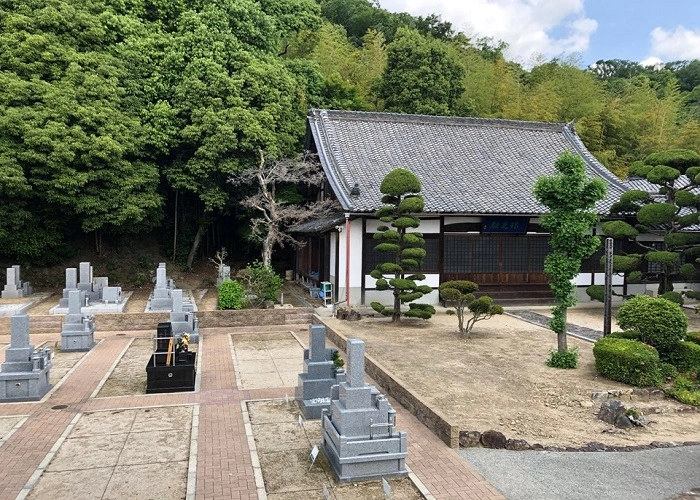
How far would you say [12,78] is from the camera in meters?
19.0

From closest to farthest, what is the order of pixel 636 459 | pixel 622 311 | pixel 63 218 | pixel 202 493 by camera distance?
pixel 202 493
pixel 636 459
pixel 622 311
pixel 63 218

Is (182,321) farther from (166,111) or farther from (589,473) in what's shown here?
(166,111)

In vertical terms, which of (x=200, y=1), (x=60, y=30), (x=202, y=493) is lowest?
(x=202, y=493)

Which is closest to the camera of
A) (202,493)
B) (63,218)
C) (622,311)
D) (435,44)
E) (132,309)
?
(202,493)

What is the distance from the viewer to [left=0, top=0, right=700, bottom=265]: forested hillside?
19.2 metres

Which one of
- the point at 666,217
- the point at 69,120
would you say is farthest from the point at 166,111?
the point at 666,217

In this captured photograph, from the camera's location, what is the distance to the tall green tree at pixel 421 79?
95.5ft

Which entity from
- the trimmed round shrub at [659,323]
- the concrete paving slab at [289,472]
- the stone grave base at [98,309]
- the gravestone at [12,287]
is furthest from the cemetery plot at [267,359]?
Result: the gravestone at [12,287]

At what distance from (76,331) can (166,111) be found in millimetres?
11939

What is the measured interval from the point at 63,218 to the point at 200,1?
11189 millimetres

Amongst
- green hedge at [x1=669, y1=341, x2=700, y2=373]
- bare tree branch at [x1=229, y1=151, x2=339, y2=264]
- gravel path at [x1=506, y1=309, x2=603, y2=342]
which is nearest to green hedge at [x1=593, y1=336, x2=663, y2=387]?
green hedge at [x1=669, y1=341, x2=700, y2=373]

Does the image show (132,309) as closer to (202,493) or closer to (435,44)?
(202,493)

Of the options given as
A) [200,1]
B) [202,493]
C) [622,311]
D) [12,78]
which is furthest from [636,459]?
[200,1]

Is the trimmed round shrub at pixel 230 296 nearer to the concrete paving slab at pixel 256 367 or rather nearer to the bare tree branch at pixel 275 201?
the bare tree branch at pixel 275 201
